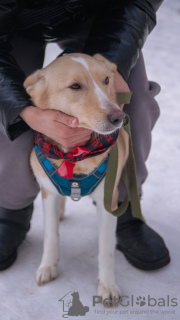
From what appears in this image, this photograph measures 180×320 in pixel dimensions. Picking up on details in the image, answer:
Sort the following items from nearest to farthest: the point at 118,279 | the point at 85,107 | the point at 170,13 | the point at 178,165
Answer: the point at 85,107
the point at 118,279
the point at 178,165
the point at 170,13

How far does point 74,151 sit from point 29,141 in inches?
8.3

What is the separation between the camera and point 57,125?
3.94 ft

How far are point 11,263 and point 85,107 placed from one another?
0.64 m

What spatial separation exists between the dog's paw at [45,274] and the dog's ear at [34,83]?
1.82ft

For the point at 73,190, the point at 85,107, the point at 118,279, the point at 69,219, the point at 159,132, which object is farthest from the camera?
the point at 159,132

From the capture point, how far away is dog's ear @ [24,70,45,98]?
4.08 feet

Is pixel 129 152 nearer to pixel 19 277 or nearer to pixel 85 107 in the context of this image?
pixel 85 107

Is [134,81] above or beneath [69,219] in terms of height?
above

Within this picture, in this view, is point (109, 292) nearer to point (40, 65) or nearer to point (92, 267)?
point (92, 267)

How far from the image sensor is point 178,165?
2078 mm

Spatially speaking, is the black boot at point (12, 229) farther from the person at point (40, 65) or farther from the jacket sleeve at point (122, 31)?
A: the jacket sleeve at point (122, 31)

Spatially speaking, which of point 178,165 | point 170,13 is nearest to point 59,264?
point 178,165

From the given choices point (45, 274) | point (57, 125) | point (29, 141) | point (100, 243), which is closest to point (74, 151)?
point (57, 125)

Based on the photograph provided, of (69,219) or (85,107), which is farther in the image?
(69,219)
